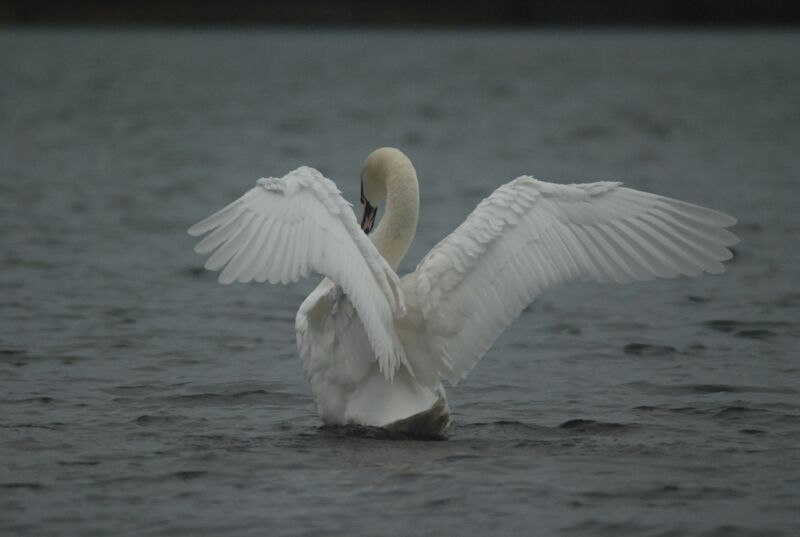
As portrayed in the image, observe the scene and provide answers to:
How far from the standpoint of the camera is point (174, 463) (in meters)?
7.65

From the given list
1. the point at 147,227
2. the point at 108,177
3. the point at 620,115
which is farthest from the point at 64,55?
the point at 147,227

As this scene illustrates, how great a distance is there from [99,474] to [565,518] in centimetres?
227

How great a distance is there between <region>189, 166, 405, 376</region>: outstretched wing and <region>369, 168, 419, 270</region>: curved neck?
976 mm

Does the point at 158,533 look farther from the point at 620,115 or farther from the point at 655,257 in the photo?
the point at 620,115

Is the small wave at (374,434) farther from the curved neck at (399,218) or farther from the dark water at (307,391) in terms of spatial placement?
the curved neck at (399,218)

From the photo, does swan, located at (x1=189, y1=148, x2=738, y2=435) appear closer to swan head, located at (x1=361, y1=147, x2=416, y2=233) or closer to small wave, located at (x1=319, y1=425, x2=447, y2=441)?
small wave, located at (x1=319, y1=425, x2=447, y2=441)

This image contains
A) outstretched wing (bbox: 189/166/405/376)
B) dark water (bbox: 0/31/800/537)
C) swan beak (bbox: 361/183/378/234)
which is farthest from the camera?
swan beak (bbox: 361/183/378/234)

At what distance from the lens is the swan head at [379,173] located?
28.8 feet

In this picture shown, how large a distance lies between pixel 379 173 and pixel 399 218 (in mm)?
456

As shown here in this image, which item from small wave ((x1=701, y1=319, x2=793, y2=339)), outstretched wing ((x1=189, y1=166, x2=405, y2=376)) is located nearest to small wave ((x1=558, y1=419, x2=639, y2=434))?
outstretched wing ((x1=189, y1=166, x2=405, y2=376))

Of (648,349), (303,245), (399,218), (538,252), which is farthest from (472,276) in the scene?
(648,349)

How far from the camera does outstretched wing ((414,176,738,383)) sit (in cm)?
810

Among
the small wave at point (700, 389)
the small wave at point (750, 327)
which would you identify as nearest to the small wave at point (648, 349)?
the small wave at point (750, 327)

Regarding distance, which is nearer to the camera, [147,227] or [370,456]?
[370,456]
